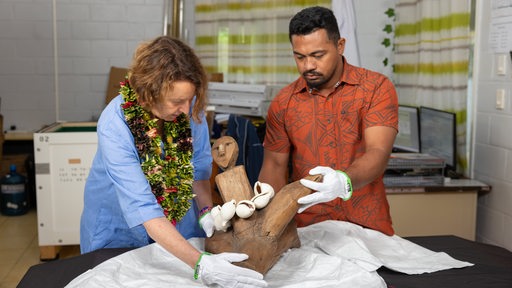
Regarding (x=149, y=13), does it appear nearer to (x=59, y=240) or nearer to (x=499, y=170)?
(x=59, y=240)

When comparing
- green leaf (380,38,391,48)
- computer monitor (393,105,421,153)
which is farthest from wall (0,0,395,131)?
computer monitor (393,105,421,153)

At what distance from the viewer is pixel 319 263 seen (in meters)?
1.64

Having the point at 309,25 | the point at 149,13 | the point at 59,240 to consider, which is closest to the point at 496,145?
the point at 309,25

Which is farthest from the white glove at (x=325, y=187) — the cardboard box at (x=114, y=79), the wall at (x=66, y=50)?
the wall at (x=66, y=50)

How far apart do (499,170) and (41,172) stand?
2588 millimetres

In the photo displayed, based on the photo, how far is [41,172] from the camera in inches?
141

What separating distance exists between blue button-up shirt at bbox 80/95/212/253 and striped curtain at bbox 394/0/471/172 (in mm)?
1897

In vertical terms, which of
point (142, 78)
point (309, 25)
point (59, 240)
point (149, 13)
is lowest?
point (59, 240)

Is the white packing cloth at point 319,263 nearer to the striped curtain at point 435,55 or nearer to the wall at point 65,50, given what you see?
the striped curtain at point 435,55

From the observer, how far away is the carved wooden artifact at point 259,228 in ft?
5.25

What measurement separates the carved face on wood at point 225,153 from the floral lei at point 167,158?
0.14m

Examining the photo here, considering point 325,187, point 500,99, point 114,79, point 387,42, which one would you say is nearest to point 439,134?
point 500,99

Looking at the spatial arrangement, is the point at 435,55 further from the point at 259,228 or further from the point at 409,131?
the point at 259,228

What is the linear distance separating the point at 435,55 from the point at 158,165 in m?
2.37
